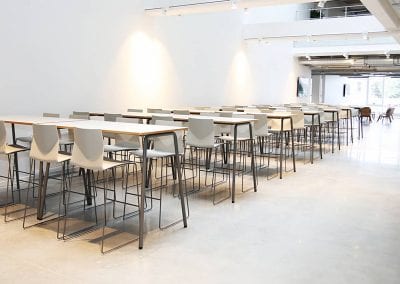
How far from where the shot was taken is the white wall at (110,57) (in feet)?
16.7

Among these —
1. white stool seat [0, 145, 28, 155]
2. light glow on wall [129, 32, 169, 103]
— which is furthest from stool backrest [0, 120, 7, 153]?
light glow on wall [129, 32, 169, 103]

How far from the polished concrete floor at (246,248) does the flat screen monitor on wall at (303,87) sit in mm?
12750

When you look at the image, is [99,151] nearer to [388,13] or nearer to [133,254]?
[133,254]

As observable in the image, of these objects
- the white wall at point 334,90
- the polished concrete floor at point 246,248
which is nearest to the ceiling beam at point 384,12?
the polished concrete floor at point 246,248

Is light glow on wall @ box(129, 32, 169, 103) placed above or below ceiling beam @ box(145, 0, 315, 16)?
below

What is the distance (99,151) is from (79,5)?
3785 mm

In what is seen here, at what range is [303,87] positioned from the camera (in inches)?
679

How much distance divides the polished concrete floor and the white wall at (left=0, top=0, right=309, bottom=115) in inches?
101

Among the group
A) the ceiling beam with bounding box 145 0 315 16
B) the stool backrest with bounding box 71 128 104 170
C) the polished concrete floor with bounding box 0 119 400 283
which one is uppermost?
the ceiling beam with bounding box 145 0 315 16

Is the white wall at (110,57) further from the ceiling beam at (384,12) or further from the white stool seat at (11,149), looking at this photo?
the ceiling beam at (384,12)

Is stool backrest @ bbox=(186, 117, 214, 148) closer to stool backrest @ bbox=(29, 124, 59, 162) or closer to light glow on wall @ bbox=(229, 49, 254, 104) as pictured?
stool backrest @ bbox=(29, 124, 59, 162)

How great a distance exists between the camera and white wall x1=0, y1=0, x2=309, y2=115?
5.10 metres

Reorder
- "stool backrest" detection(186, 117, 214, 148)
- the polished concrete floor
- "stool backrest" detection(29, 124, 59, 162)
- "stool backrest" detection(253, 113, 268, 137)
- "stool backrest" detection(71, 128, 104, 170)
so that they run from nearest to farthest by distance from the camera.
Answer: the polished concrete floor, "stool backrest" detection(71, 128, 104, 170), "stool backrest" detection(29, 124, 59, 162), "stool backrest" detection(186, 117, 214, 148), "stool backrest" detection(253, 113, 268, 137)

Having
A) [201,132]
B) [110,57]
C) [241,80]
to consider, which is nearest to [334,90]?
[241,80]
